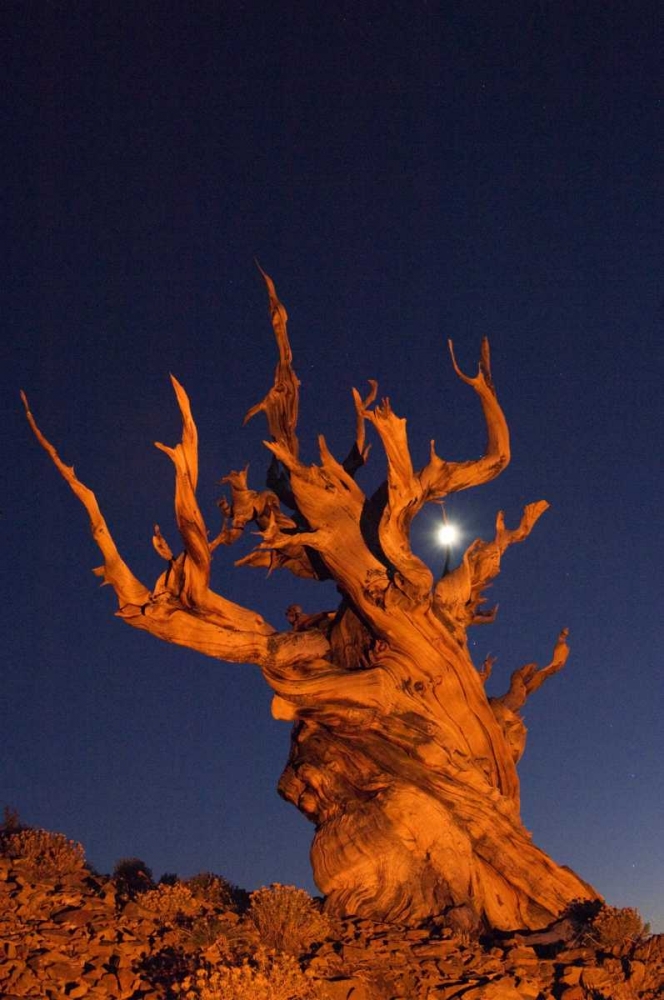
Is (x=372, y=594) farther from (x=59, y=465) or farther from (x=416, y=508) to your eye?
(x=59, y=465)

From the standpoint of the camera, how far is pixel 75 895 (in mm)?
8773

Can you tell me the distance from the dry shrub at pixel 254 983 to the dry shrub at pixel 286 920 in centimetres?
83

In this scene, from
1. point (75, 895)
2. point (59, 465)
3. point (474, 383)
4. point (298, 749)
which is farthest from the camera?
point (474, 383)

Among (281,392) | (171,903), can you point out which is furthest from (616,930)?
(281,392)

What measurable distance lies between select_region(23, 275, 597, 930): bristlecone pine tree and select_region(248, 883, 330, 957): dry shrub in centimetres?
175

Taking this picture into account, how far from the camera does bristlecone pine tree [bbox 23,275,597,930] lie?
1102cm

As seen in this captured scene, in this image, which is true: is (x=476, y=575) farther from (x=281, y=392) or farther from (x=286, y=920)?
(x=286, y=920)

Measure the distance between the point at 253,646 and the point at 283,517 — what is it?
89.8 inches

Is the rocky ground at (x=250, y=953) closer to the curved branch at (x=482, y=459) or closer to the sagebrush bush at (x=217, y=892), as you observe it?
the sagebrush bush at (x=217, y=892)

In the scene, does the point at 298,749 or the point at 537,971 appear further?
the point at 298,749

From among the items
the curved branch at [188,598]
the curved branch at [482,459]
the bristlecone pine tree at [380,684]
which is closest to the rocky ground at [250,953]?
the bristlecone pine tree at [380,684]

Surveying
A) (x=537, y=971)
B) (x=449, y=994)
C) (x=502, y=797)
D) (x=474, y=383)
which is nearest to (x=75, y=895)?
(x=449, y=994)

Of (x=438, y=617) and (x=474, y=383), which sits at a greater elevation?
(x=474, y=383)

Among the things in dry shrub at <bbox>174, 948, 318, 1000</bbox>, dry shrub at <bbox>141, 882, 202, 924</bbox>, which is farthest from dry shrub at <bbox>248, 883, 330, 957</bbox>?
dry shrub at <bbox>174, 948, 318, 1000</bbox>
